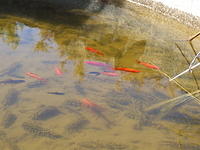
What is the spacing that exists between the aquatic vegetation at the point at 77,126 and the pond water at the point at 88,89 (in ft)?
0.04

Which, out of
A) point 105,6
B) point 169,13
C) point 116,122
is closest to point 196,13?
point 169,13

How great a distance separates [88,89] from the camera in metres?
4.46

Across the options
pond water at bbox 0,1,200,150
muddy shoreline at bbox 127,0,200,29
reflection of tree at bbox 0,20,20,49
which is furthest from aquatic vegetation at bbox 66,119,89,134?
muddy shoreline at bbox 127,0,200,29

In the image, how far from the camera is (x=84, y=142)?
3430 mm

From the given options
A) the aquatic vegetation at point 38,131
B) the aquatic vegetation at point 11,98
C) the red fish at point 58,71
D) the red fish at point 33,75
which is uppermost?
the red fish at point 58,71

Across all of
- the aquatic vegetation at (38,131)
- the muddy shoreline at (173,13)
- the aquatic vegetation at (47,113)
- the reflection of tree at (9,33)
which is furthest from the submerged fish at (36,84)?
the muddy shoreline at (173,13)

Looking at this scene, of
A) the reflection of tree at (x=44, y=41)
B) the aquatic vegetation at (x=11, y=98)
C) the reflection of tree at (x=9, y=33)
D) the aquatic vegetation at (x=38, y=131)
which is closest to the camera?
the aquatic vegetation at (x=38, y=131)

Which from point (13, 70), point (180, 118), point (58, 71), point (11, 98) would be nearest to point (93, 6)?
point (58, 71)

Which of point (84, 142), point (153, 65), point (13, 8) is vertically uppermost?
point (13, 8)

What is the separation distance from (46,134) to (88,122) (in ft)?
1.84

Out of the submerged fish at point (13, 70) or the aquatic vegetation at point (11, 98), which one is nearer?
the aquatic vegetation at point (11, 98)

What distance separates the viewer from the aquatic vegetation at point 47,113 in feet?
12.3

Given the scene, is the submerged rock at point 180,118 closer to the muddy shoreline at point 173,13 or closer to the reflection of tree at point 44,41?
the reflection of tree at point 44,41

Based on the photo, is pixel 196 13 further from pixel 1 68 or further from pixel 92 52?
pixel 1 68
